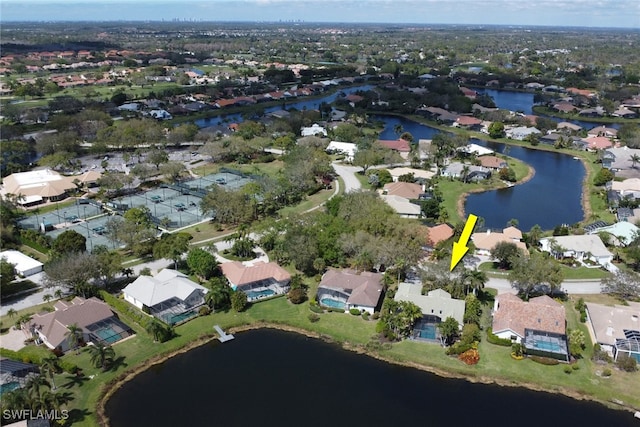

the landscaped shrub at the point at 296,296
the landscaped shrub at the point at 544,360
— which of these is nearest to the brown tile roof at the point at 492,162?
the landscaped shrub at the point at 296,296

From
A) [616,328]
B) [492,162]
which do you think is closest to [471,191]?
[492,162]

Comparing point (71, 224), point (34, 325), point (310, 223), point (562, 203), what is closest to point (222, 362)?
point (34, 325)

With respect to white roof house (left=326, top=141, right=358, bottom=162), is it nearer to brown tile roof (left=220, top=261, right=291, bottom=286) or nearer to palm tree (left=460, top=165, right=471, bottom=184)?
palm tree (left=460, top=165, right=471, bottom=184)

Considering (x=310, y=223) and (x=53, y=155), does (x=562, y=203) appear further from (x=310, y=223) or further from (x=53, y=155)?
(x=53, y=155)

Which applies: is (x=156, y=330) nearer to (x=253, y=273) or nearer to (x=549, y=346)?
(x=253, y=273)

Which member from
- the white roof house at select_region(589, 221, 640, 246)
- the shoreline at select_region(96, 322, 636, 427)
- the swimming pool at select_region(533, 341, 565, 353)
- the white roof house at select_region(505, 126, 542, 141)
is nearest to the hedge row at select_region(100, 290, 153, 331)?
the shoreline at select_region(96, 322, 636, 427)
